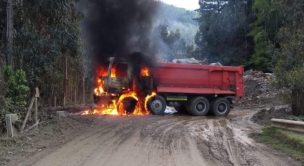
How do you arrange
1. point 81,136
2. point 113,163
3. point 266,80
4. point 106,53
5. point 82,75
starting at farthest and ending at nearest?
point 266,80 < point 82,75 < point 106,53 < point 81,136 < point 113,163

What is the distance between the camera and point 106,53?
2461 centimetres

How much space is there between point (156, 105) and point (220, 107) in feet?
11.9

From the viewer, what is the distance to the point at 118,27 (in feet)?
81.1

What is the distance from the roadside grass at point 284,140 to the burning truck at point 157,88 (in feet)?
28.0

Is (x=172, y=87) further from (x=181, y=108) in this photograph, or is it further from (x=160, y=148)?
(x=160, y=148)

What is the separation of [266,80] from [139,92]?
1682 centimetres

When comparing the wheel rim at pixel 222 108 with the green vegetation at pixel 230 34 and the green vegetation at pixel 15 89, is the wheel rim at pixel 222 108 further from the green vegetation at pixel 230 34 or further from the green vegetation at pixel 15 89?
the green vegetation at pixel 230 34

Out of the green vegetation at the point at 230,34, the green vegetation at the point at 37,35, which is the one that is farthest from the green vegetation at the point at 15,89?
the green vegetation at the point at 230,34

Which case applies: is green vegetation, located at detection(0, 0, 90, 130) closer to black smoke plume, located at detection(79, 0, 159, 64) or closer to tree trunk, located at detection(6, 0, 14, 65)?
tree trunk, located at detection(6, 0, 14, 65)

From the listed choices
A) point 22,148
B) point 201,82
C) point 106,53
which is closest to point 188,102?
point 201,82

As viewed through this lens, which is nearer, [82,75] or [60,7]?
[60,7]

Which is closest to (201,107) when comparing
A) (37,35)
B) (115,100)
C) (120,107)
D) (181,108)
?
(181,108)

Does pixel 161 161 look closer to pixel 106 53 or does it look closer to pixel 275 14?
pixel 106 53

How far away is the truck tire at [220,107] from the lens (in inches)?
1016
